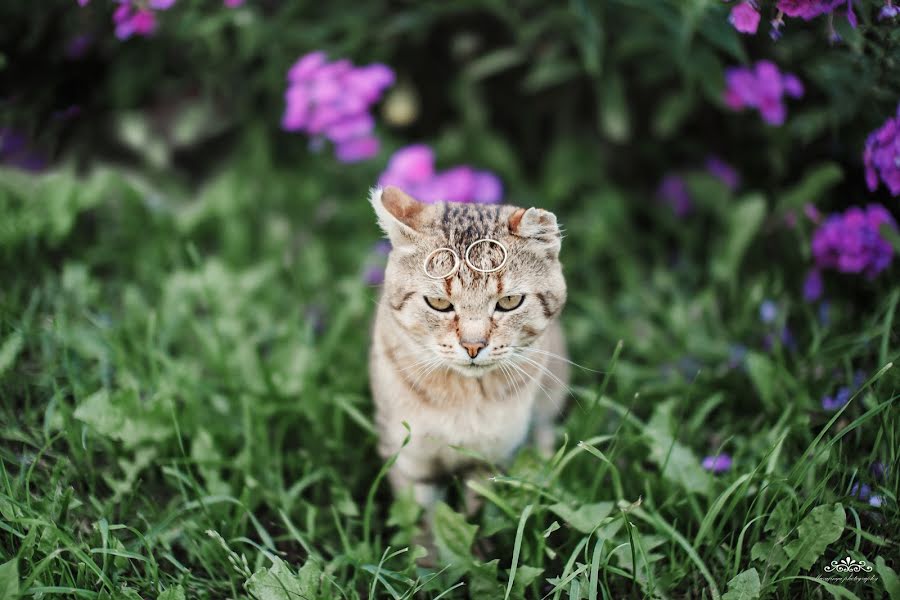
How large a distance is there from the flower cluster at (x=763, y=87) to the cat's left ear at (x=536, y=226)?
4.96 feet

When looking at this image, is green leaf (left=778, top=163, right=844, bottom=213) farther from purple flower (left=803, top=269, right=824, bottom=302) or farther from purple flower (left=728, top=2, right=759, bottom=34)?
purple flower (left=728, top=2, right=759, bottom=34)

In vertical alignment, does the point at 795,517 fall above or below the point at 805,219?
below

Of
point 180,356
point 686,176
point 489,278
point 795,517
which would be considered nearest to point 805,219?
point 686,176

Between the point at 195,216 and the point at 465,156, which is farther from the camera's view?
the point at 465,156

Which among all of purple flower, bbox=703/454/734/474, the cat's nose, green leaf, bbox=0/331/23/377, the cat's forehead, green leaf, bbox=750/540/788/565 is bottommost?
purple flower, bbox=703/454/734/474

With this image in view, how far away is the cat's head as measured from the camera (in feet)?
5.93

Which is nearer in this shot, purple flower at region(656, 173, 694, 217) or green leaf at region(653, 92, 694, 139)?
green leaf at region(653, 92, 694, 139)

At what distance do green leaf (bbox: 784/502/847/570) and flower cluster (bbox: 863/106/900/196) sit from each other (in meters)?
1.02

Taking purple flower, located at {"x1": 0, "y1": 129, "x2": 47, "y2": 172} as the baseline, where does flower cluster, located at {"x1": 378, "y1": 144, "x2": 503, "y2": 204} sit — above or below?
below

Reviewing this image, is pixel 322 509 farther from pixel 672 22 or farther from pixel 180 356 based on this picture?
pixel 672 22

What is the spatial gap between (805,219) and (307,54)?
90.5 inches

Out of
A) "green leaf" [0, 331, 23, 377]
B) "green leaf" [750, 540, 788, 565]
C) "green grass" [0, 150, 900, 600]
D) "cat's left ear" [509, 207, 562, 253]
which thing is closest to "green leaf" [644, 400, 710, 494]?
"green grass" [0, 150, 900, 600]

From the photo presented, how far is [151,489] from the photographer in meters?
2.18

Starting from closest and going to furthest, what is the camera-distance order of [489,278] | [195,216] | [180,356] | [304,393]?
[489,278] → [304,393] → [180,356] → [195,216]
